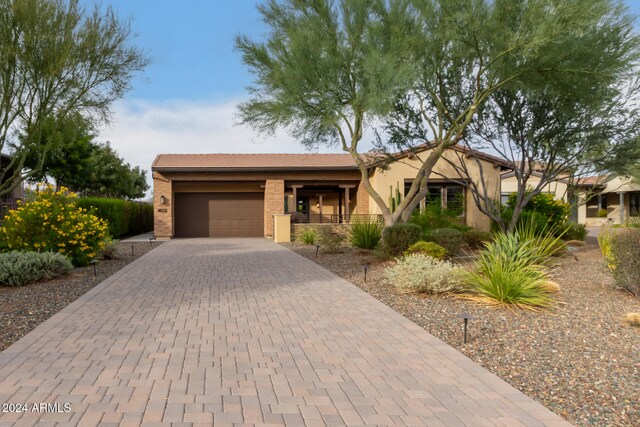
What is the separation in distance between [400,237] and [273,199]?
43.9 feet

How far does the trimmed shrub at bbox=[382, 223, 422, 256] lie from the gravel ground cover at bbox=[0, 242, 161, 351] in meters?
7.25

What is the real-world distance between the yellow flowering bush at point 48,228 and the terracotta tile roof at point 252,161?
1239 centimetres

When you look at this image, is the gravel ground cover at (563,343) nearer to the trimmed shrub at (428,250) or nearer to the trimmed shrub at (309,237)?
the trimmed shrub at (428,250)

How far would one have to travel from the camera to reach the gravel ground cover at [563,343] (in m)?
4.20

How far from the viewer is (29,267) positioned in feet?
33.4

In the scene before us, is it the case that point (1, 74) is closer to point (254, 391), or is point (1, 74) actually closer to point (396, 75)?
point (396, 75)

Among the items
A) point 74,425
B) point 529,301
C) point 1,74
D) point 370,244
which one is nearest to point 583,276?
point 529,301

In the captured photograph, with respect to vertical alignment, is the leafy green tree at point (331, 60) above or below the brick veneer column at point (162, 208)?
above

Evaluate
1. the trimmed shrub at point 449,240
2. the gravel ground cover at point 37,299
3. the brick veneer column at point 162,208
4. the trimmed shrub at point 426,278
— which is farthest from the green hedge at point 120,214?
the trimmed shrub at point 426,278

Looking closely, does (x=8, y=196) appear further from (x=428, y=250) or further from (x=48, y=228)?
(x=428, y=250)

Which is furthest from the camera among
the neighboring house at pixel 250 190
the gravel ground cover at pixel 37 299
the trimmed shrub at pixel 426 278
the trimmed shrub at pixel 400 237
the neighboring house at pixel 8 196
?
the neighboring house at pixel 8 196

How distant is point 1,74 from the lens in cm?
1262

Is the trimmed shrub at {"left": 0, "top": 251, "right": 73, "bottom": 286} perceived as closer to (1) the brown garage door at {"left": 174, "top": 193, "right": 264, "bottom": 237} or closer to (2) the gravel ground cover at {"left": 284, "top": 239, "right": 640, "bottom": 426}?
(2) the gravel ground cover at {"left": 284, "top": 239, "right": 640, "bottom": 426}

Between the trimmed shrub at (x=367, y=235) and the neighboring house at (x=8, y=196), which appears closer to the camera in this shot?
the trimmed shrub at (x=367, y=235)
